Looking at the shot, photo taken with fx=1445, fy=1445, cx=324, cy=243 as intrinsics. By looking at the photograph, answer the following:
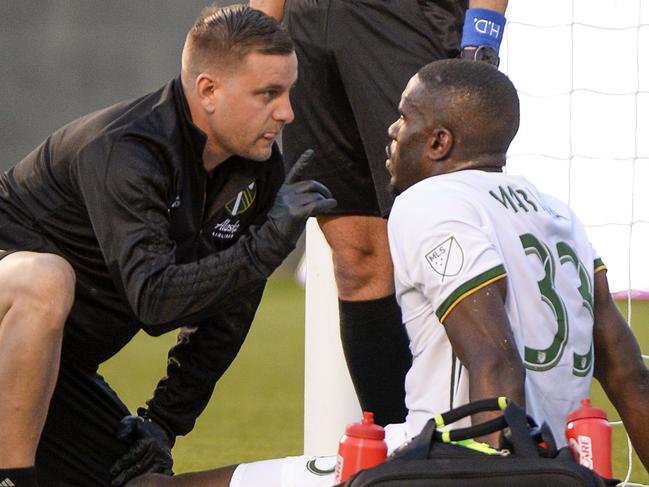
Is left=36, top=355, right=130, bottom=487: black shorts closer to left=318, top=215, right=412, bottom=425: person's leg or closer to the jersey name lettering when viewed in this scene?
left=318, top=215, right=412, bottom=425: person's leg

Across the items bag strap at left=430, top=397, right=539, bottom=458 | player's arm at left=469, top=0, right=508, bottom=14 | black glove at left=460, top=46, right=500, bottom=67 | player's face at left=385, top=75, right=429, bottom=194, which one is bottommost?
bag strap at left=430, top=397, right=539, bottom=458

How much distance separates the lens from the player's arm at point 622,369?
2.64 metres

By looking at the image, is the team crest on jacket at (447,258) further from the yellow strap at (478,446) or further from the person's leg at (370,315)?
the person's leg at (370,315)

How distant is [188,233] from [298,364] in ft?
11.0

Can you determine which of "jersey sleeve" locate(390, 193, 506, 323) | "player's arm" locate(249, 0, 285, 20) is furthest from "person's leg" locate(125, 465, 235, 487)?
"player's arm" locate(249, 0, 285, 20)

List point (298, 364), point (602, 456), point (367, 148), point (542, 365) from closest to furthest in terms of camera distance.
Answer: point (602, 456), point (542, 365), point (367, 148), point (298, 364)

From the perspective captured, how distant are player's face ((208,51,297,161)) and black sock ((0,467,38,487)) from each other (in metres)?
0.78

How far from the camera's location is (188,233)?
9.78ft

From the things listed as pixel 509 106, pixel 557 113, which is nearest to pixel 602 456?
pixel 509 106

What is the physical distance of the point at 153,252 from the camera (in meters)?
2.80

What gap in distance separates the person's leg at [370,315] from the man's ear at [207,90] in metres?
0.62

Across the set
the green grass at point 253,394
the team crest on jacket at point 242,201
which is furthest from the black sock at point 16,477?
the green grass at point 253,394

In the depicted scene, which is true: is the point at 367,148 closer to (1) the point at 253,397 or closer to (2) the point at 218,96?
(2) the point at 218,96

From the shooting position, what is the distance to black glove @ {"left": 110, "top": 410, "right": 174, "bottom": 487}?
3125 mm
